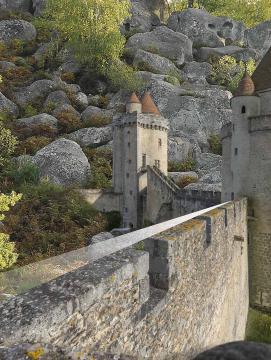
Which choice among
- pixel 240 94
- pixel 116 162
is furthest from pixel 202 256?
pixel 116 162

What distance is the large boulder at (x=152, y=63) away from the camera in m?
50.0

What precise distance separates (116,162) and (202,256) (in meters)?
25.3

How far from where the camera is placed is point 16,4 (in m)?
66.8

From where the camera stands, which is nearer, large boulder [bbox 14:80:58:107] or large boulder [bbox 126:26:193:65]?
Answer: large boulder [bbox 14:80:58:107]

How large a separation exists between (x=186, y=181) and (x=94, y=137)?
12.9 meters

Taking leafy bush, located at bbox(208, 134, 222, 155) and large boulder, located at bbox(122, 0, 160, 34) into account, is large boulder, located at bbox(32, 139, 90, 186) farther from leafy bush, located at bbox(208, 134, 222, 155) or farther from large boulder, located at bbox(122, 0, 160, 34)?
large boulder, located at bbox(122, 0, 160, 34)

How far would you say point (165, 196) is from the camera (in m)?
27.4

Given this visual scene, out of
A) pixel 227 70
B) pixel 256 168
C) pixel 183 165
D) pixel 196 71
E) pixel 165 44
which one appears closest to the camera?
pixel 256 168

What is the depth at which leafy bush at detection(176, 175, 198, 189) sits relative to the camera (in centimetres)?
3259

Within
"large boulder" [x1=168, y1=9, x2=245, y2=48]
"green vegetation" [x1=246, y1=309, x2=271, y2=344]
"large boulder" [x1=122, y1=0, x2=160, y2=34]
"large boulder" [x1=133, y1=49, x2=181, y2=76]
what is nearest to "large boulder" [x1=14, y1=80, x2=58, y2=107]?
"large boulder" [x1=133, y1=49, x2=181, y2=76]

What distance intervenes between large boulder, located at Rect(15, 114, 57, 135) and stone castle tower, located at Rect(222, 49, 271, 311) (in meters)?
29.1

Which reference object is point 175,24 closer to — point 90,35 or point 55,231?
point 90,35

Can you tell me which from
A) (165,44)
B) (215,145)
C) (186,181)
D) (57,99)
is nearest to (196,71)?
(165,44)

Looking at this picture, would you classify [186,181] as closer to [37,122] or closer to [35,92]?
[37,122]
